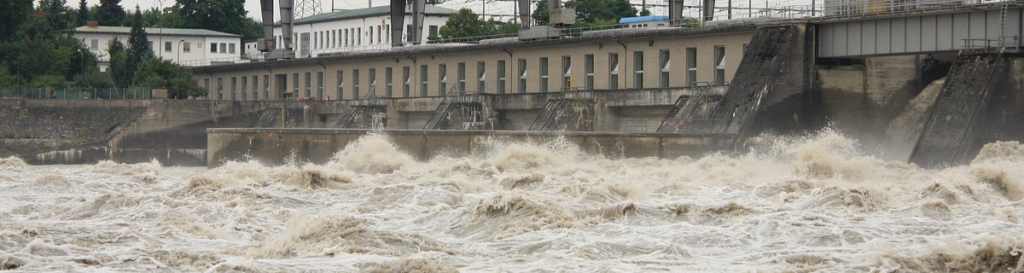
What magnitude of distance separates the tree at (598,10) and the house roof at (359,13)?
33.6 ft

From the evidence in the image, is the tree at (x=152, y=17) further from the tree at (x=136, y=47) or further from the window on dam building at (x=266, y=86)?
the window on dam building at (x=266, y=86)

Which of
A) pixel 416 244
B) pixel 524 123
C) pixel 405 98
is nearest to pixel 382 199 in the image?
pixel 416 244

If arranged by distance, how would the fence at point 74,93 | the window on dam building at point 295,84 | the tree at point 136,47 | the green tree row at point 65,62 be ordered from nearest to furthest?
the fence at point 74,93 → the window on dam building at point 295,84 → the green tree row at point 65,62 → the tree at point 136,47

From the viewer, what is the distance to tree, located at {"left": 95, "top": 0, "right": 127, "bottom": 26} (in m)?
120

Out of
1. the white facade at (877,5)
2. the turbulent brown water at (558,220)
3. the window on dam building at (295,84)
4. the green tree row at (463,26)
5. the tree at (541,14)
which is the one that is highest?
the tree at (541,14)

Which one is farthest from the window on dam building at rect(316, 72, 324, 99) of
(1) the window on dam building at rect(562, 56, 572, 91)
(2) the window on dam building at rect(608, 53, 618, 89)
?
(2) the window on dam building at rect(608, 53, 618, 89)

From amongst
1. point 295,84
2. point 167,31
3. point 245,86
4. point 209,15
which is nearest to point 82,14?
point 209,15

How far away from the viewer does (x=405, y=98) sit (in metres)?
57.5

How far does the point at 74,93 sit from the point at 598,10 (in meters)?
45.2

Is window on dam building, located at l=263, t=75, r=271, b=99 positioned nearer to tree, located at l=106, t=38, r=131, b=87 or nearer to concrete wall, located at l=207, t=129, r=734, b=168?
tree, located at l=106, t=38, r=131, b=87

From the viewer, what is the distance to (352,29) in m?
100

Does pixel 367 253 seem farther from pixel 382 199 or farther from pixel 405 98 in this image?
pixel 405 98

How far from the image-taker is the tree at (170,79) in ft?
253

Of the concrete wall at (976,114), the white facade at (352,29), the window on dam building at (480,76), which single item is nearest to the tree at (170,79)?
the white facade at (352,29)
